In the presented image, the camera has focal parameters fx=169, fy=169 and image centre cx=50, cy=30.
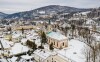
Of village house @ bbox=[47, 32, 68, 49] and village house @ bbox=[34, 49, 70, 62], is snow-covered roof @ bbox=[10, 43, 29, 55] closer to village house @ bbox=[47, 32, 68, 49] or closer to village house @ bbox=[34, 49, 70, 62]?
village house @ bbox=[34, 49, 70, 62]

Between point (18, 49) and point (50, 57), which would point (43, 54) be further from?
point (18, 49)

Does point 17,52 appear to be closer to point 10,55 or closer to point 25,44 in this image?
point 10,55

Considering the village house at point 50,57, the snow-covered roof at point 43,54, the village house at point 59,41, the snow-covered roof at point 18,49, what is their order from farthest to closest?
the village house at point 59,41, the snow-covered roof at point 18,49, the snow-covered roof at point 43,54, the village house at point 50,57

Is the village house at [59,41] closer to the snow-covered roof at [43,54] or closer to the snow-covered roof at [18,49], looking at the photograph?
the snow-covered roof at [18,49]

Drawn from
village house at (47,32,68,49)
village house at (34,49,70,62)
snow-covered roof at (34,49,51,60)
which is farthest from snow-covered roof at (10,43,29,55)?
village house at (47,32,68,49)

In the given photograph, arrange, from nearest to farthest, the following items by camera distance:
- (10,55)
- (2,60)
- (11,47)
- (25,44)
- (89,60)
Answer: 1. (89,60)
2. (2,60)
3. (10,55)
4. (11,47)
5. (25,44)

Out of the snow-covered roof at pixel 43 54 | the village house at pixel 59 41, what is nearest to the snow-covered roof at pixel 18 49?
the snow-covered roof at pixel 43 54

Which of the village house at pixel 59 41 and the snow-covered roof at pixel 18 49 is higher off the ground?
the village house at pixel 59 41

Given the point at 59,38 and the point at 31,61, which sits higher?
the point at 59,38

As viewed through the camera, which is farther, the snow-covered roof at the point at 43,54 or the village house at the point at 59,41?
the village house at the point at 59,41

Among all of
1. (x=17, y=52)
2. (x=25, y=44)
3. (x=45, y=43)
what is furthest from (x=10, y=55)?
(x=45, y=43)

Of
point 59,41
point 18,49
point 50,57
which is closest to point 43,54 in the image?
point 50,57
